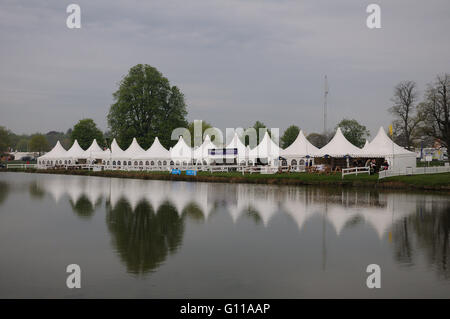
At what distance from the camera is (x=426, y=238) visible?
A: 44.4 feet

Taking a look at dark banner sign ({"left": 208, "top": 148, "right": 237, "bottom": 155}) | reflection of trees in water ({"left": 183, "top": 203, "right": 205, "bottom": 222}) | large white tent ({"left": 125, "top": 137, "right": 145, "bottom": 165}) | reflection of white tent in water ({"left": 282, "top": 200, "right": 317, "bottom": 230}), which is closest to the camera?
reflection of white tent in water ({"left": 282, "top": 200, "right": 317, "bottom": 230})

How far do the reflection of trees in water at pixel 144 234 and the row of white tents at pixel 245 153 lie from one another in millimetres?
26831

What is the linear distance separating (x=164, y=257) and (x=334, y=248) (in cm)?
493

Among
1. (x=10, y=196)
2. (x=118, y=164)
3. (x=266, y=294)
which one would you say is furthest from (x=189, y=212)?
(x=118, y=164)

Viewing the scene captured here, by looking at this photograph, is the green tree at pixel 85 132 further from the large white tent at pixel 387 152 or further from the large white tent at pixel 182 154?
the large white tent at pixel 387 152

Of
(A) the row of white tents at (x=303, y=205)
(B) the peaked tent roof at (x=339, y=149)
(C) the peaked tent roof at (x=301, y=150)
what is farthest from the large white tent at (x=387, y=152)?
(A) the row of white tents at (x=303, y=205)

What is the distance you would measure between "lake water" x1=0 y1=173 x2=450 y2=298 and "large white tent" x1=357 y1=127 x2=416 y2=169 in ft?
65.0

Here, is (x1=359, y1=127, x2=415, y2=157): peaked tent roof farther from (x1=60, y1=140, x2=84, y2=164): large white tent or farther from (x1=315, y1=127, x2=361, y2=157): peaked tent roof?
(x1=60, y1=140, x2=84, y2=164): large white tent

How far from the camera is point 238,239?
13.4 m

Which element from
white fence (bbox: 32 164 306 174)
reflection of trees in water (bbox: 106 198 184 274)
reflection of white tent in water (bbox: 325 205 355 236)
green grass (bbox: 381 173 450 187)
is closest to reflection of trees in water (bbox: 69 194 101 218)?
reflection of trees in water (bbox: 106 198 184 274)

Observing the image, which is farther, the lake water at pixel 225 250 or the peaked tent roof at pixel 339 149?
the peaked tent roof at pixel 339 149

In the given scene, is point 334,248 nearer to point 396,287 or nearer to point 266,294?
point 396,287

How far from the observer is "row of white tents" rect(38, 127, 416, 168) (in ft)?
136

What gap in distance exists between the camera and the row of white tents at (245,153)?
4150 cm
